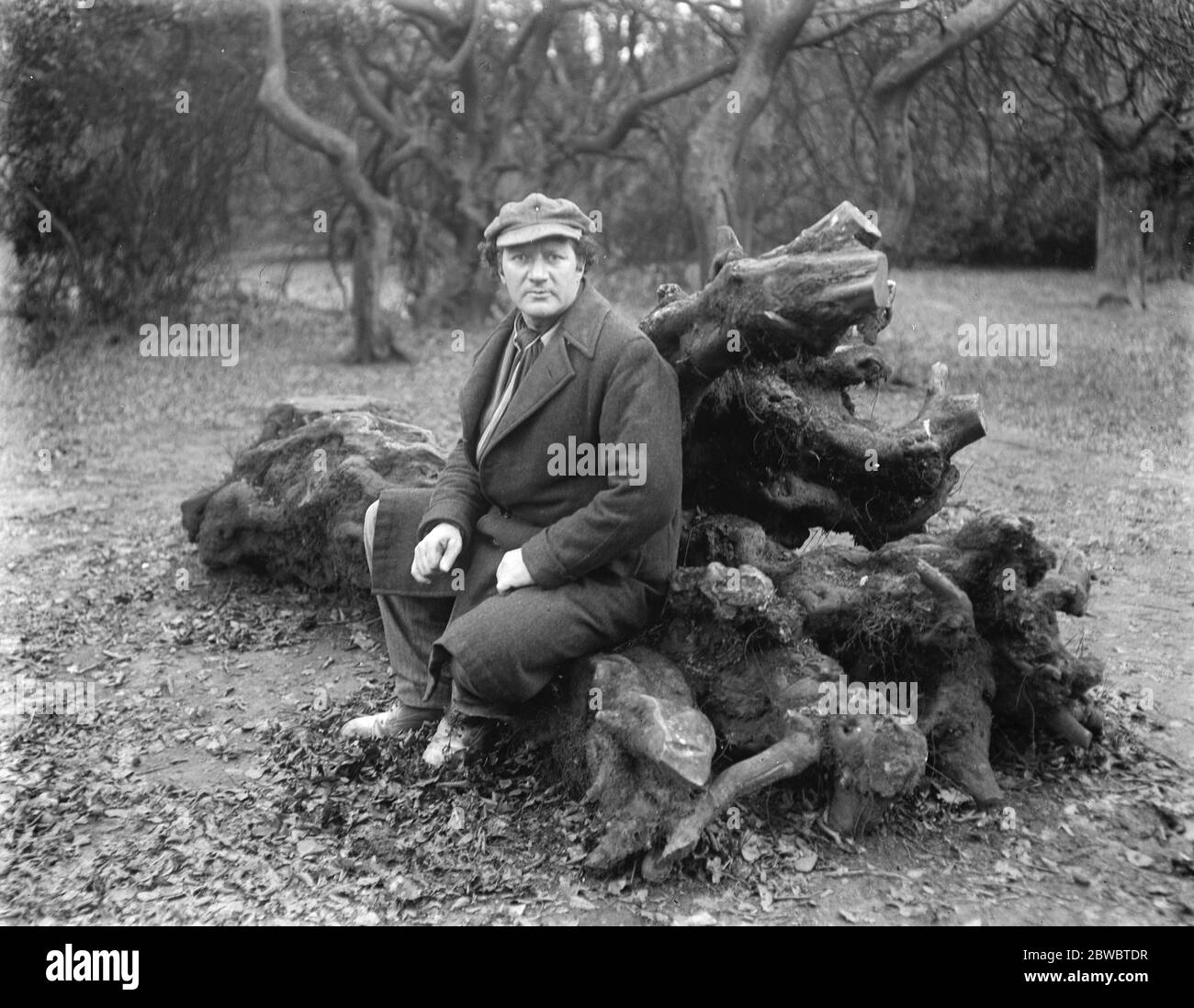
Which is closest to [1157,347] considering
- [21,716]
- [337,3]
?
[337,3]

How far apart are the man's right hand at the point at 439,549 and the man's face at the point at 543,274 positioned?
2.70 ft

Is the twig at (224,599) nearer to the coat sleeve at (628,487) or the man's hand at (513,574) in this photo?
the man's hand at (513,574)

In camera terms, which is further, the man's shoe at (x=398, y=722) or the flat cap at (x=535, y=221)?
the man's shoe at (x=398, y=722)

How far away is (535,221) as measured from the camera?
406 cm

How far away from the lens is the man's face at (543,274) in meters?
4.12

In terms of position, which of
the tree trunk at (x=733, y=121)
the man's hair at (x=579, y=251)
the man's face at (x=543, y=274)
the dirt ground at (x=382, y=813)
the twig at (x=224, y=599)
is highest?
the tree trunk at (x=733, y=121)

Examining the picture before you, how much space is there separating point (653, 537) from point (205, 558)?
3.43 meters

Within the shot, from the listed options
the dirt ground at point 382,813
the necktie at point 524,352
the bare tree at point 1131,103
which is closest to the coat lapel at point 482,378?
the necktie at point 524,352

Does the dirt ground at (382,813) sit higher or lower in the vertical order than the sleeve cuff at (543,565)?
lower

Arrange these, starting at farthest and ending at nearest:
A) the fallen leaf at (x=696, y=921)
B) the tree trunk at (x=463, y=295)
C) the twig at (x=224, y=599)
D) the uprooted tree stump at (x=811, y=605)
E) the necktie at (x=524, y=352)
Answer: the tree trunk at (x=463, y=295) < the twig at (x=224, y=599) < the necktie at (x=524, y=352) < the uprooted tree stump at (x=811, y=605) < the fallen leaf at (x=696, y=921)

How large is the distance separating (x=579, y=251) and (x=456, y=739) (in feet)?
5.83

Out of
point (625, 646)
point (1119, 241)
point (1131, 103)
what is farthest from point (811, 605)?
point (1119, 241)

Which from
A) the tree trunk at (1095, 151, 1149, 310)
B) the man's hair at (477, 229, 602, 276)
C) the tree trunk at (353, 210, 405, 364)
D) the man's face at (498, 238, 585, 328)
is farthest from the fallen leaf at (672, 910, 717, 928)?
the tree trunk at (1095, 151, 1149, 310)

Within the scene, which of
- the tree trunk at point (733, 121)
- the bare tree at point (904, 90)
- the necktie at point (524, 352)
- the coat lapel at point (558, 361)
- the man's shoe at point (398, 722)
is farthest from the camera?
the tree trunk at point (733, 121)
